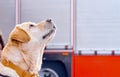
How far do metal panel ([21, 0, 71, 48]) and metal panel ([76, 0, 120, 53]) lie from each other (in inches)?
7.7

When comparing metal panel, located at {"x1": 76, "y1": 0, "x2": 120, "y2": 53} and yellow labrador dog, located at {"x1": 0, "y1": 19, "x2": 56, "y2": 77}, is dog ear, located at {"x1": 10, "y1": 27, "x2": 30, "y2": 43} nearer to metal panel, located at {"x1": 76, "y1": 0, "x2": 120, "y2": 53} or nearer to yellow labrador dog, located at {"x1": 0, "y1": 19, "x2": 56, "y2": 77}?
yellow labrador dog, located at {"x1": 0, "y1": 19, "x2": 56, "y2": 77}

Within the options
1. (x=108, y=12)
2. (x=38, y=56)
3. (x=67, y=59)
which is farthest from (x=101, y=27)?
A: (x=38, y=56)

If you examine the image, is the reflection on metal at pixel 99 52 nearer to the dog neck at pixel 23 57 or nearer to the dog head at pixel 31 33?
the dog head at pixel 31 33

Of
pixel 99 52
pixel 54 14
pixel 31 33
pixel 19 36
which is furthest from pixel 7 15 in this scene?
pixel 19 36

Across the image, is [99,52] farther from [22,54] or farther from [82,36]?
[22,54]

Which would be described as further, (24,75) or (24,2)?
(24,2)

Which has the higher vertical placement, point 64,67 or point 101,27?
point 101,27

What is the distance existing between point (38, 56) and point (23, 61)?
15 centimetres

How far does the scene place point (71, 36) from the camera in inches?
270

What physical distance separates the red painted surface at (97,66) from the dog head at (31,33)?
3.32 m

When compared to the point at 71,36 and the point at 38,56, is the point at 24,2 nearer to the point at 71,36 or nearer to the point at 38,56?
the point at 71,36

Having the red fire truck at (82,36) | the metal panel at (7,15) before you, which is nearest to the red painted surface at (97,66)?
the red fire truck at (82,36)

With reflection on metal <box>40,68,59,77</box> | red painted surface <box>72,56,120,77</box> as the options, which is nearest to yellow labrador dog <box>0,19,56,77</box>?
red painted surface <box>72,56,120,77</box>

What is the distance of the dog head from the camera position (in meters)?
3.20
